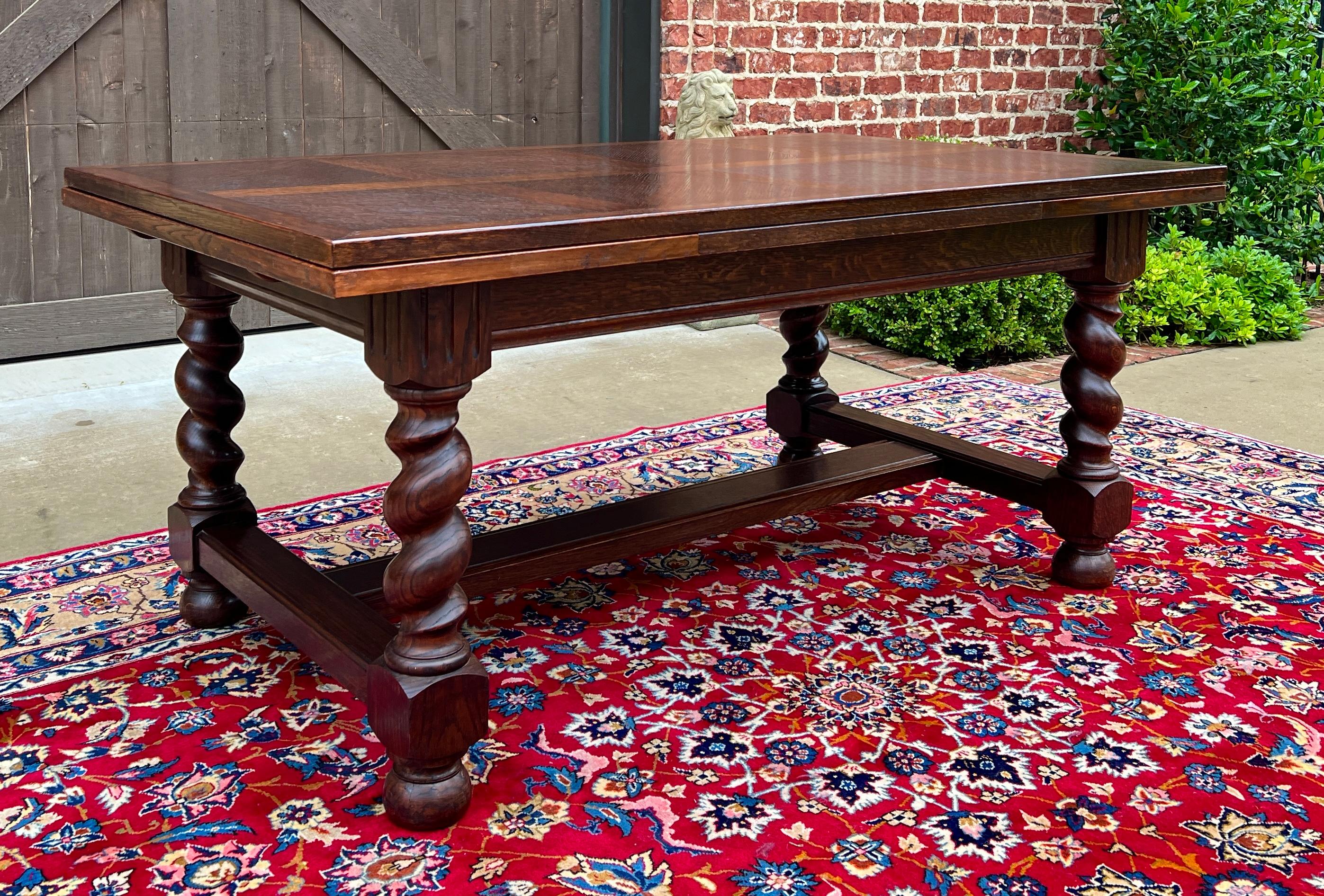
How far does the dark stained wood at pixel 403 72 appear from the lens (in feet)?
16.5

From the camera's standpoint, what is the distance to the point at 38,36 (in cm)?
445

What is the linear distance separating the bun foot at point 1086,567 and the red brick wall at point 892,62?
3.32 meters

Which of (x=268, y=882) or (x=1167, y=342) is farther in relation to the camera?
(x=1167, y=342)

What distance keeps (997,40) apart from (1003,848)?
566 cm

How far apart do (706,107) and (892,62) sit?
1.48 metres

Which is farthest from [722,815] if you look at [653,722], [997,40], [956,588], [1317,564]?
[997,40]

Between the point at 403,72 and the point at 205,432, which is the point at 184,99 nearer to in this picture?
the point at 403,72

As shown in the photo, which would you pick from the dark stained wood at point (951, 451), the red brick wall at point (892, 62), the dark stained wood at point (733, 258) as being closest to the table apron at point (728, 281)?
the dark stained wood at point (733, 258)

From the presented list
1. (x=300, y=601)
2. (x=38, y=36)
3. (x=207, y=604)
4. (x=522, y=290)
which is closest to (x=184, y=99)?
(x=38, y=36)

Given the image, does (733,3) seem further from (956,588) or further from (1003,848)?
(1003,848)

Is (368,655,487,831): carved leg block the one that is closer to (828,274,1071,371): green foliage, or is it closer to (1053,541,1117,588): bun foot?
(1053,541,1117,588): bun foot

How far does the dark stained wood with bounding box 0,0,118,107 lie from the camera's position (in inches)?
173

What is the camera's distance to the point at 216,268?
2.30 meters

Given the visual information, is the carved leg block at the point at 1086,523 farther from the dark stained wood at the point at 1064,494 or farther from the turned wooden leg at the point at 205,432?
the turned wooden leg at the point at 205,432
